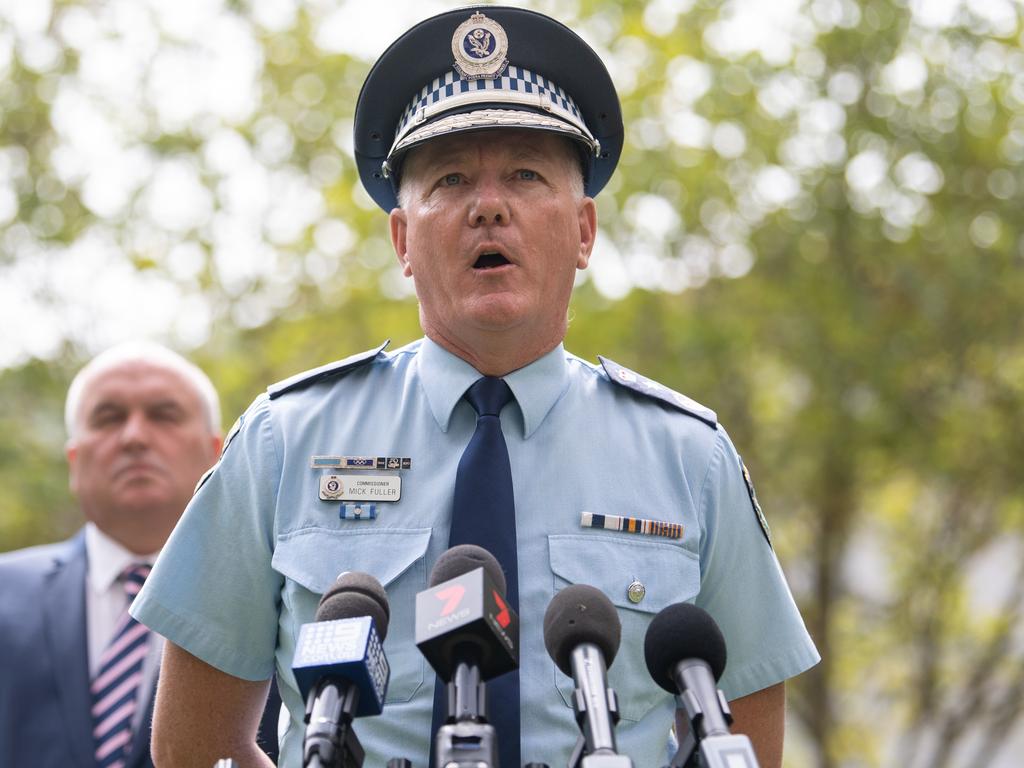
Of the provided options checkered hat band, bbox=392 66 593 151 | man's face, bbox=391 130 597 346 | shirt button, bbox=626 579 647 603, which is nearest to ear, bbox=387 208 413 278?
man's face, bbox=391 130 597 346

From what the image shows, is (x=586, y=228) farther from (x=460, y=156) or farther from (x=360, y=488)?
(x=360, y=488)

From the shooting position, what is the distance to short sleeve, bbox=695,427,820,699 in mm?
2955

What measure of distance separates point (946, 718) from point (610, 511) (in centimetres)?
843

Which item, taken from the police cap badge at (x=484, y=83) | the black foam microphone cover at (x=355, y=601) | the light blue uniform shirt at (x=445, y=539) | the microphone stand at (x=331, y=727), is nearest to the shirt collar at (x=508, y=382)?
the light blue uniform shirt at (x=445, y=539)

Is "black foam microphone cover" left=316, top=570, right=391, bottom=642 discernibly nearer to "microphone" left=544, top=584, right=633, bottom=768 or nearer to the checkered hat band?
"microphone" left=544, top=584, right=633, bottom=768

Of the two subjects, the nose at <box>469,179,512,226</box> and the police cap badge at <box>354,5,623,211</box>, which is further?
the police cap badge at <box>354,5,623,211</box>

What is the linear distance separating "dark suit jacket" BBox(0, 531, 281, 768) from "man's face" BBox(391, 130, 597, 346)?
2.32 m

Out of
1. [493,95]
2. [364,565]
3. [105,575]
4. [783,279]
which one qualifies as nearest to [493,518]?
[364,565]

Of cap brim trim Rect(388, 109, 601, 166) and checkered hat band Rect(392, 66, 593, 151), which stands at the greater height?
checkered hat band Rect(392, 66, 593, 151)

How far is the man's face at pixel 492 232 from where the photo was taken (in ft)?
9.51

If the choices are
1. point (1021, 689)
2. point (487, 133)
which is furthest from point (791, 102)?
point (487, 133)

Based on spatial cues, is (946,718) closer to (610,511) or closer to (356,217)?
(356,217)

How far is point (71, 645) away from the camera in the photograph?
478 cm

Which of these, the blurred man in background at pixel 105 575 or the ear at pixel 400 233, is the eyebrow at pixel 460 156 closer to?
the ear at pixel 400 233
